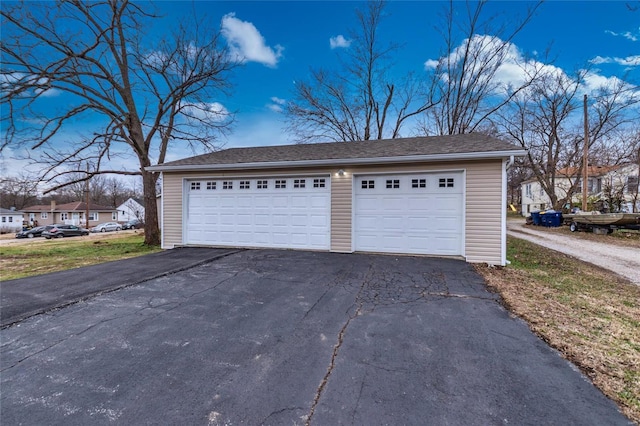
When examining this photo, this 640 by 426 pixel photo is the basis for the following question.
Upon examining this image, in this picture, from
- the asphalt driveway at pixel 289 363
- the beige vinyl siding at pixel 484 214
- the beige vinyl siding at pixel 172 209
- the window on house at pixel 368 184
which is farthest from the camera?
the beige vinyl siding at pixel 172 209

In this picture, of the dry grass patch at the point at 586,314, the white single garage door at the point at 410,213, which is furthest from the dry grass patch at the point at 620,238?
the white single garage door at the point at 410,213

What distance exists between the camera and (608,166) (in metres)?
20.5

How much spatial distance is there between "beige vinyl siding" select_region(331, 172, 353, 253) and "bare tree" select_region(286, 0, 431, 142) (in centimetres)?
1078

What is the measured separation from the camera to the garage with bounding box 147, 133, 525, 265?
22.1 feet

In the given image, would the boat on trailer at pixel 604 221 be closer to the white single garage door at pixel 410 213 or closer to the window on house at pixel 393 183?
the white single garage door at pixel 410 213

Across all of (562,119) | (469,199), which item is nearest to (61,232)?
(469,199)

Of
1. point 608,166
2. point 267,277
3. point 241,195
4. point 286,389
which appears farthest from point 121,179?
point 608,166

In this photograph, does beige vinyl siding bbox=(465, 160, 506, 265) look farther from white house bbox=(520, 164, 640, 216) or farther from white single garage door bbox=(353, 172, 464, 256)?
white house bbox=(520, 164, 640, 216)

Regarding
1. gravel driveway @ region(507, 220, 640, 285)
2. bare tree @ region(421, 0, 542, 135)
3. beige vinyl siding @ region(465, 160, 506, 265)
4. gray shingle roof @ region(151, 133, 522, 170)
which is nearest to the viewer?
beige vinyl siding @ region(465, 160, 506, 265)

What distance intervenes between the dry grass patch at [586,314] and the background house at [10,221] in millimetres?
55574

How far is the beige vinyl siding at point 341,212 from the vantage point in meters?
7.75

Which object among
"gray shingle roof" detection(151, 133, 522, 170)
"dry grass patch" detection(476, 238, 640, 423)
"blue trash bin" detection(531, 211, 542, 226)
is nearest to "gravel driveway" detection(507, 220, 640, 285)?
"dry grass patch" detection(476, 238, 640, 423)

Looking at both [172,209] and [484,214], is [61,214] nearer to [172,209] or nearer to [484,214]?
[172,209]

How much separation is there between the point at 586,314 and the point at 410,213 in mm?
4024
